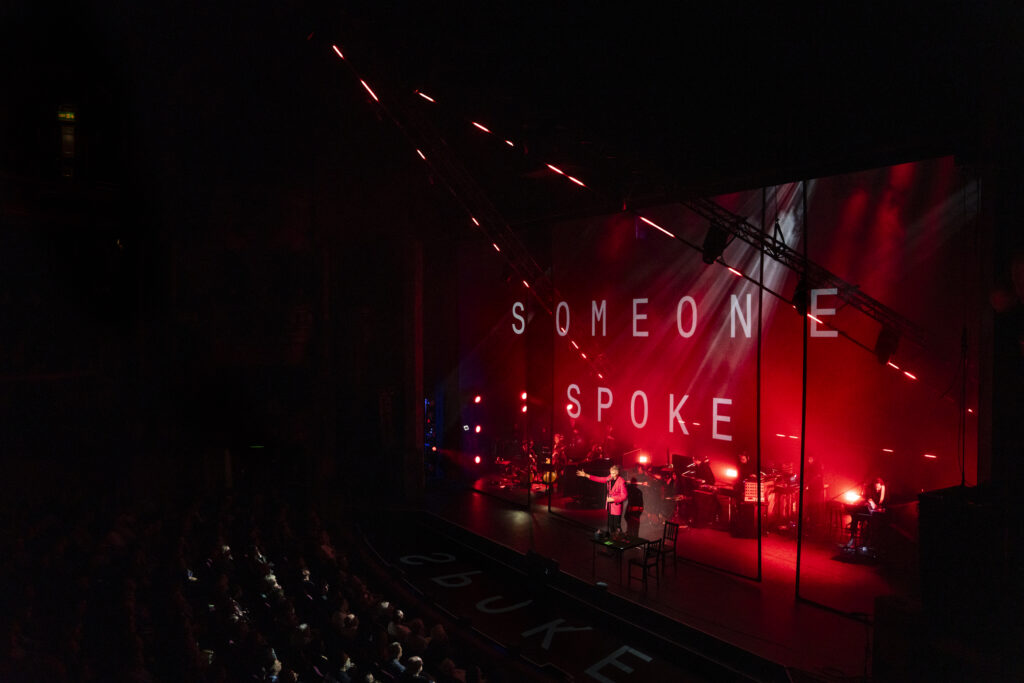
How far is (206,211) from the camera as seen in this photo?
13.1 metres

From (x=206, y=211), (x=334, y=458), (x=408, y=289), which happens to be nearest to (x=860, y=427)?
(x=408, y=289)

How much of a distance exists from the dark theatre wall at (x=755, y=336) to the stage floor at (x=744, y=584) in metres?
2.19

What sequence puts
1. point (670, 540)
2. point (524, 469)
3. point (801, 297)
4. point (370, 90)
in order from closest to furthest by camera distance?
point (801, 297) < point (670, 540) < point (370, 90) < point (524, 469)

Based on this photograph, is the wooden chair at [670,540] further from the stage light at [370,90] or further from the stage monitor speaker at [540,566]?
the stage light at [370,90]

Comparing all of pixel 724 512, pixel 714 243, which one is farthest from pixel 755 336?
pixel 714 243

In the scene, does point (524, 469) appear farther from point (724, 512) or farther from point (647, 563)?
point (647, 563)

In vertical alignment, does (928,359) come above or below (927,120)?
below

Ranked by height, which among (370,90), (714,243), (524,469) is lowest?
(524,469)

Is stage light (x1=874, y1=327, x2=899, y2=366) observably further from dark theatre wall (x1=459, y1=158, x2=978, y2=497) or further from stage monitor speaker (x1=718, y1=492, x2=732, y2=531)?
stage monitor speaker (x1=718, y1=492, x2=732, y2=531)

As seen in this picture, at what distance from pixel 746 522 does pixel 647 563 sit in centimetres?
285

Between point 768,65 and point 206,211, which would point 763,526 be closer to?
point 768,65

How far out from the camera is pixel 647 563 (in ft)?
28.3

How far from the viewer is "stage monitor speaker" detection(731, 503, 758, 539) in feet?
34.2

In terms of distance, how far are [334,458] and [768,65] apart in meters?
11.9
